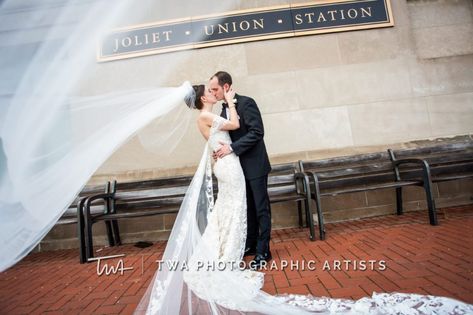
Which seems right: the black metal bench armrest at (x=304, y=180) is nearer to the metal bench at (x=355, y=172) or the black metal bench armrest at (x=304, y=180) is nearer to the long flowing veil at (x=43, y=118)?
the metal bench at (x=355, y=172)

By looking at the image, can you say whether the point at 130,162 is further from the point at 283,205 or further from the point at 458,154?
the point at 458,154

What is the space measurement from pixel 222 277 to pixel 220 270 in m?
0.14

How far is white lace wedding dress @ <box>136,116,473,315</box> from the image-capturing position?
1641 millimetres

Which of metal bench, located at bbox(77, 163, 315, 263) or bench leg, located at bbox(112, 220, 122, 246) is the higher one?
metal bench, located at bbox(77, 163, 315, 263)

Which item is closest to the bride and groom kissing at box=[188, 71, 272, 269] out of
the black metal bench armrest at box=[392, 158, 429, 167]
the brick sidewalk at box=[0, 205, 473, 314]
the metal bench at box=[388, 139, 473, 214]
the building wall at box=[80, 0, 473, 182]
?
the brick sidewalk at box=[0, 205, 473, 314]

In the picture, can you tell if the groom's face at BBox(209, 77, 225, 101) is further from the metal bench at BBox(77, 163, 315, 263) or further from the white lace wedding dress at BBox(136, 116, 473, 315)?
the metal bench at BBox(77, 163, 315, 263)

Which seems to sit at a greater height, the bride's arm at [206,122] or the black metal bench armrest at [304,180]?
the bride's arm at [206,122]

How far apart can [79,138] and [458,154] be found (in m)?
4.65

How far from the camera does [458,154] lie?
402cm

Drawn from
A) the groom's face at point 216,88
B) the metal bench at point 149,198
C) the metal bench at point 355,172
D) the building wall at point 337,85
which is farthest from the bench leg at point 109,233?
the metal bench at point 355,172

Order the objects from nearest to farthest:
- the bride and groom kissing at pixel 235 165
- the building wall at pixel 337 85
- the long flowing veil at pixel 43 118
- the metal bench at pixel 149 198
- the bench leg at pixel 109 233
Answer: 1. the long flowing veil at pixel 43 118
2. the bride and groom kissing at pixel 235 165
3. the metal bench at pixel 149 198
4. the bench leg at pixel 109 233
5. the building wall at pixel 337 85

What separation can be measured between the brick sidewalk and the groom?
252 mm

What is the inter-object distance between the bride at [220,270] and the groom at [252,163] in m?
0.10

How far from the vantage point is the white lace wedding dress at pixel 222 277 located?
5.38 feet
